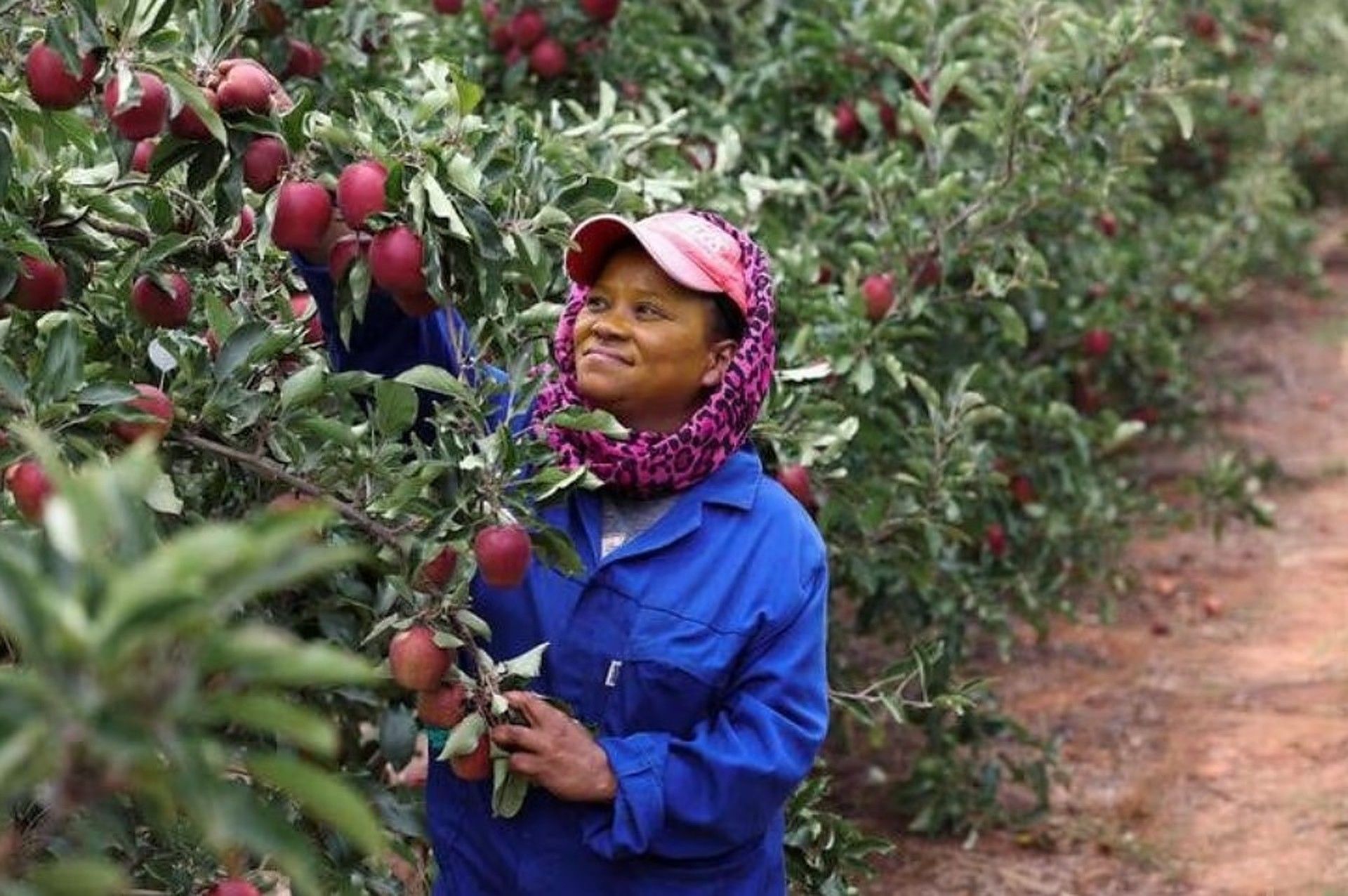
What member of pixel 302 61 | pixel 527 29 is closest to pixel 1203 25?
pixel 527 29

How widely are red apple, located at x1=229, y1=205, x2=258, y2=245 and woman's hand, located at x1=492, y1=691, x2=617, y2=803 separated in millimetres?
634

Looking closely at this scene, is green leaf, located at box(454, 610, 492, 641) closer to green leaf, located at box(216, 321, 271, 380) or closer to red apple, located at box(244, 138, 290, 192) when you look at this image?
green leaf, located at box(216, 321, 271, 380)

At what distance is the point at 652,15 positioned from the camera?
4262mm

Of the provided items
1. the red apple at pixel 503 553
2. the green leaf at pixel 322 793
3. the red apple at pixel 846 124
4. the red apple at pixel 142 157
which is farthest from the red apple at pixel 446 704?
the red apple at pixel 846 124

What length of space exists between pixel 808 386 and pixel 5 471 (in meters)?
1.48

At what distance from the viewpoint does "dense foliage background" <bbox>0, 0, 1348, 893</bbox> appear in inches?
42.1

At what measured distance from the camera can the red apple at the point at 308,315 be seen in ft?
7.52

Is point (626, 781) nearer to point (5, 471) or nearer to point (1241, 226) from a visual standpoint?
point (5, 471)

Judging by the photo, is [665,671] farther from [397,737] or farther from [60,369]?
[60,369]

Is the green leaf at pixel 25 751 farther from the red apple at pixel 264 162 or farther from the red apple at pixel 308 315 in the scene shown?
the red apple at pixel 308 315

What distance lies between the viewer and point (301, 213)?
2047mm

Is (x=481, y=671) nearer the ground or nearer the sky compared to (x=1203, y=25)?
nearer the sky

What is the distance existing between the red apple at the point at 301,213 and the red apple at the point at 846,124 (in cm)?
227

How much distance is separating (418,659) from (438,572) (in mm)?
114
